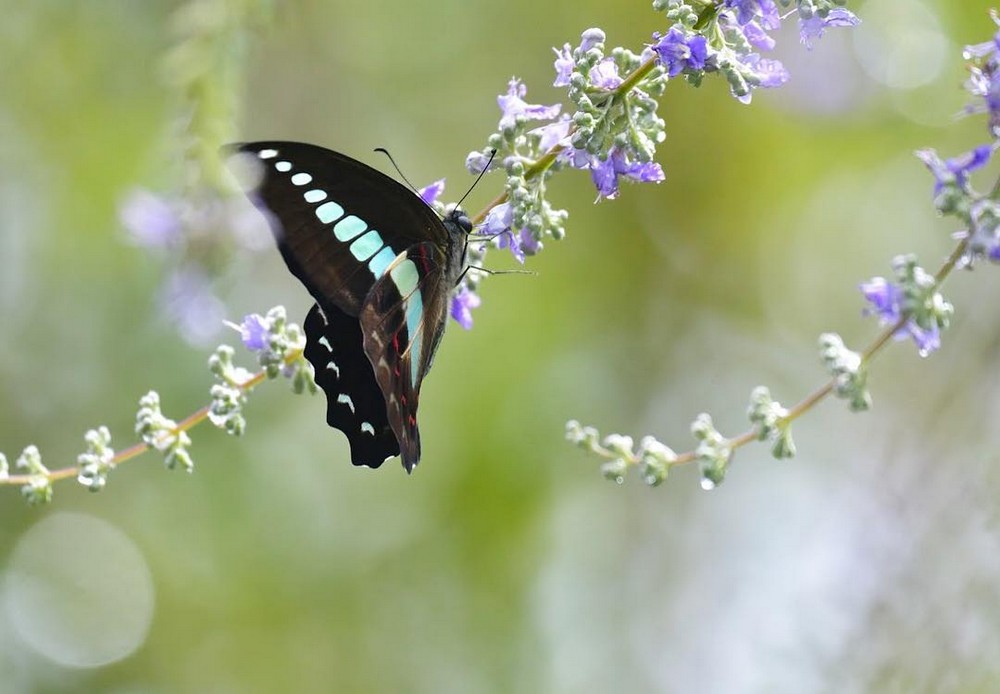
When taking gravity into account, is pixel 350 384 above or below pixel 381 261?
below

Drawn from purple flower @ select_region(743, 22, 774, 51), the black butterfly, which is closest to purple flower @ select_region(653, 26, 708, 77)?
purple flower @ select_region(743, 22, 774, 51)

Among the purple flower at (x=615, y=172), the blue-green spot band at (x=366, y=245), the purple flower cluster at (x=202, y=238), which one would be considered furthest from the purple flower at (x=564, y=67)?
the purple flower cluster at (x=202, y=238)

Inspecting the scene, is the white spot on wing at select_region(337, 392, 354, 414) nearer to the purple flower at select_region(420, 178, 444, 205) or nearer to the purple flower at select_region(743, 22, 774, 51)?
the purple flower at select_region(420, 178, 444, 205)


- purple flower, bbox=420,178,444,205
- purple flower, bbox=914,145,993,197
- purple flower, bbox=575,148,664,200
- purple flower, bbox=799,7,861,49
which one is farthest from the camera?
purple flower, bbox=420,178,444,205

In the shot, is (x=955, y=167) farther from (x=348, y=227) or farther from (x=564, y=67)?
(x=348, y=227)

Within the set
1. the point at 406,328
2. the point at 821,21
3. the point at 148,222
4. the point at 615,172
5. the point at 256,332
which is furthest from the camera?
the point at 148,222

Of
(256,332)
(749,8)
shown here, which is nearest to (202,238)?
(256,332)
